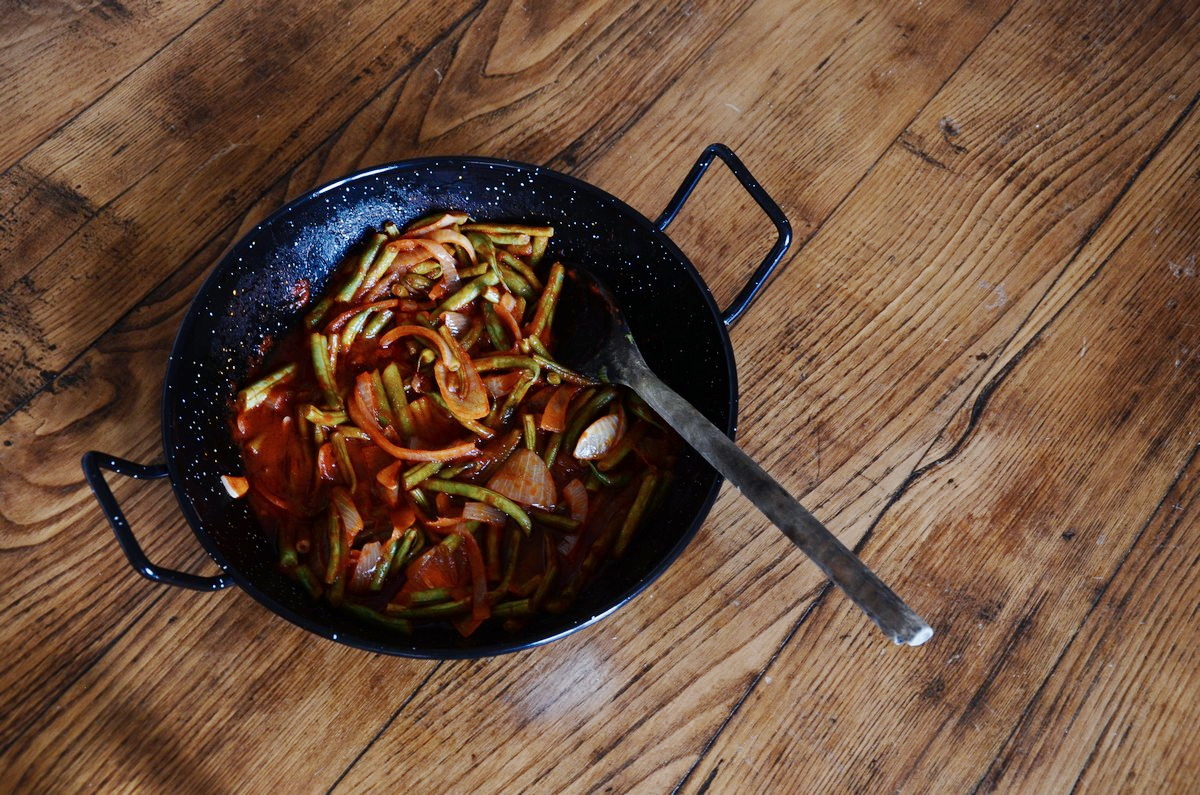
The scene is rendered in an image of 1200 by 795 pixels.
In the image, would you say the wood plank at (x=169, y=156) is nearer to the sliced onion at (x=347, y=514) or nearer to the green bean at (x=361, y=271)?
the green bean at (x=361, y=271)

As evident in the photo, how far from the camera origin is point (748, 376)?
5.36 ft

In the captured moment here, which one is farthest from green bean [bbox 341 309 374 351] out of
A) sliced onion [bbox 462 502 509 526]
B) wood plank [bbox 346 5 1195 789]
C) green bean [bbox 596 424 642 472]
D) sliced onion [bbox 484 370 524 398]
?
wood plank [bbox 346 5 1195 789]

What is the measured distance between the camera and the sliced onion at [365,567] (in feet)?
4.49

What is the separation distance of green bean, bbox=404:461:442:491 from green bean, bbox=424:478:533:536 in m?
0.02

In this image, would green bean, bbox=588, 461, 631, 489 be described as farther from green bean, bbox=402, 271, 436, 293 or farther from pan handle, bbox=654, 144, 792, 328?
green bean, bbox=402, 271, 436, 293

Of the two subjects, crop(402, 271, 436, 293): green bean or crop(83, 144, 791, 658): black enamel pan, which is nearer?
crop(83, 144, 791, 658): black enamel pan

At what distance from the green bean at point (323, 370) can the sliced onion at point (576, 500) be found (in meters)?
0.35

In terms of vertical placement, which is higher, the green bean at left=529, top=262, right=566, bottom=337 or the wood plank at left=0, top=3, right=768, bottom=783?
the wood plank at left=0, top=3, right=768, bottom=783

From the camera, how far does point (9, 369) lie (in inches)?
62.0

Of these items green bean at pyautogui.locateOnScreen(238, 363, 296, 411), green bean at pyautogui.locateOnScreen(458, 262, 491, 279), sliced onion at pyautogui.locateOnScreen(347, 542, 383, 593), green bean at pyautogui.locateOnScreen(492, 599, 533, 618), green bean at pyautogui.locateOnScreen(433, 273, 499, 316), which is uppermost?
green bean at pyautogui.locateOnScreen(238, 363, 296, 411)

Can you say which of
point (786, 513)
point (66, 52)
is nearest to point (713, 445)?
point (786, 513)

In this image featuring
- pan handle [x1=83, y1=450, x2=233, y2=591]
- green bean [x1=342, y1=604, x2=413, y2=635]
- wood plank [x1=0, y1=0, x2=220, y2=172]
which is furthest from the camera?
wood plank [x1=0, y1=0, x2=220, y2=172]

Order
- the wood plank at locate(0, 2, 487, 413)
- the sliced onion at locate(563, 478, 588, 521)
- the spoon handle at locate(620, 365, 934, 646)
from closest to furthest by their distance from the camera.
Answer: the spoon handle at locate(620, 365, 934, 646), the sliced onion at locate(563, 478, 588, 521), the wood plank at locate(0, 2, 487, 413)

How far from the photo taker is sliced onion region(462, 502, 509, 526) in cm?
141
